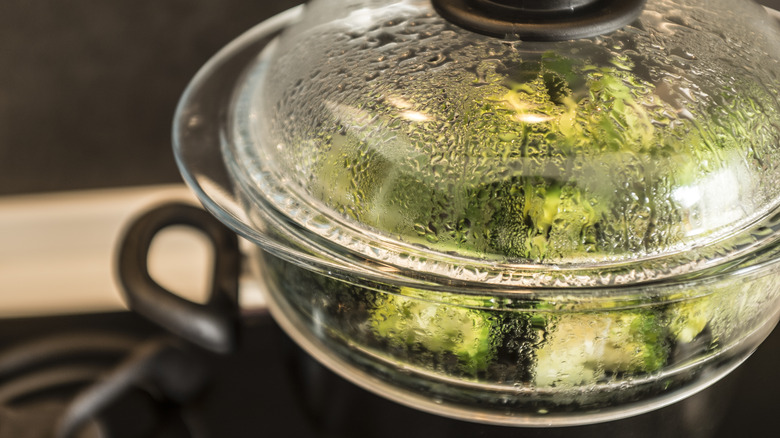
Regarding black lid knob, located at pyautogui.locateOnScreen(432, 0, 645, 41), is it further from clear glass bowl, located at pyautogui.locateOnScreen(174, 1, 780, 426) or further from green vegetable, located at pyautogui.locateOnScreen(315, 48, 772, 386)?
clear glass bowl, located at pyautogui.locateOnScreen(174, 1, 780, 426)

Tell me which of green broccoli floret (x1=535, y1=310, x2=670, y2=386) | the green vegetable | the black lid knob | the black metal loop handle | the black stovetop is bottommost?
the black stovetop

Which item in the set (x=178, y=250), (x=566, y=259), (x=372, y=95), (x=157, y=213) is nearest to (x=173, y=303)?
(x=157, y=213)

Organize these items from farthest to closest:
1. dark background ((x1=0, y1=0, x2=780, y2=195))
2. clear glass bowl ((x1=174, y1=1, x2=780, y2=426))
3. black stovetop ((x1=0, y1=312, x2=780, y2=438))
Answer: dark background ((x1=0, y1=0, x2=780, y2=195)) → black stovetop ((x1=0, y1=312, x2=780, y2=438)) → clear glass bowl ((x1=174, y1=1, x2=780, y2=426))

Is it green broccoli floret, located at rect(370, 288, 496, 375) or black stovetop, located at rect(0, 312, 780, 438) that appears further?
black stovetop, located at rect(0, 312, 780, 438)

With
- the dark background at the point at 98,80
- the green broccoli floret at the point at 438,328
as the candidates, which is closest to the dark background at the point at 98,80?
the dark background at the point at 98,80

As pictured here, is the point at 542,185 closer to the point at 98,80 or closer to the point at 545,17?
the point at 545,17

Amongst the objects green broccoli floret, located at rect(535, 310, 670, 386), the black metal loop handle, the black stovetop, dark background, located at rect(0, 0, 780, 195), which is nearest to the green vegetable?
green broccoli floret, located at rect(535, 310, 670, 386)
